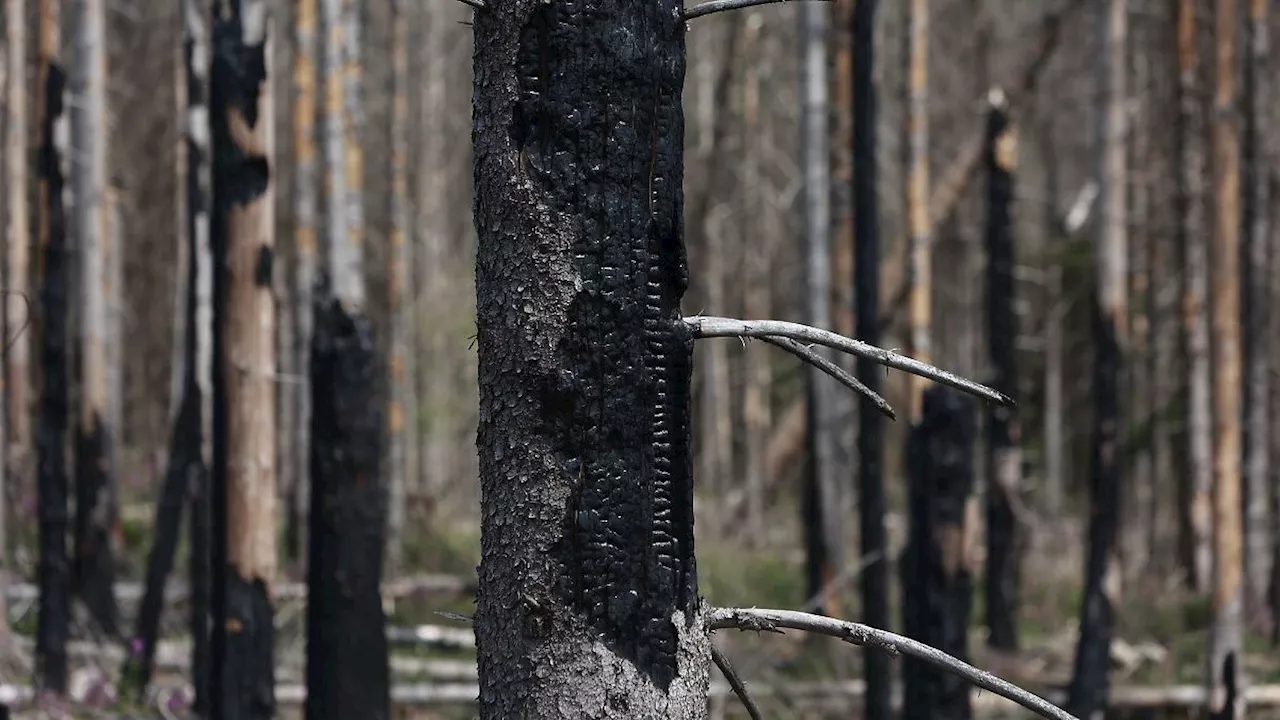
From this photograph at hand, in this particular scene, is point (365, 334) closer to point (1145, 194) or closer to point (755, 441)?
point (755, 441)

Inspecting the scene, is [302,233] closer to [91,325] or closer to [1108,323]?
[91,325]

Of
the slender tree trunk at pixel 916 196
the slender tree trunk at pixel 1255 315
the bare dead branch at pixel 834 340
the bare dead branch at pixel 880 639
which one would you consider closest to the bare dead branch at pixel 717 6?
the bare dead branch at pixel 834 340

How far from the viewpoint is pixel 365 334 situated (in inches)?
247

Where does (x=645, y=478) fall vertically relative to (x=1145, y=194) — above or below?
below

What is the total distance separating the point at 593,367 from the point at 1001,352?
1072 centimetres

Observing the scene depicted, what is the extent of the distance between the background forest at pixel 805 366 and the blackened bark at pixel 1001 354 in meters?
0.03

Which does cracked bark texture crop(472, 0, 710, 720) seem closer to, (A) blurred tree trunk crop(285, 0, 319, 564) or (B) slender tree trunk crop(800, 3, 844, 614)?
(A) blurred tree trunk crop(285, 0, 319, 564)

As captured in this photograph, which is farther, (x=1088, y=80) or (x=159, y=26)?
(x=1088, y=80)

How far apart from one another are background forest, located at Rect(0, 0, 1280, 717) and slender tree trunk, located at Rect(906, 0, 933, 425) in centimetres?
3

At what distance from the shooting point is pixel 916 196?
11781 mm

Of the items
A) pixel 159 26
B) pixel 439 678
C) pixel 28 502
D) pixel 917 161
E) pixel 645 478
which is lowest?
pixel 439 678

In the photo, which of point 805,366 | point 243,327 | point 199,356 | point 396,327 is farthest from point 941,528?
point 396,327

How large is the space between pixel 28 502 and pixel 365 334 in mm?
7145

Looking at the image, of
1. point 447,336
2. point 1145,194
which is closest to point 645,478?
point 447,336
